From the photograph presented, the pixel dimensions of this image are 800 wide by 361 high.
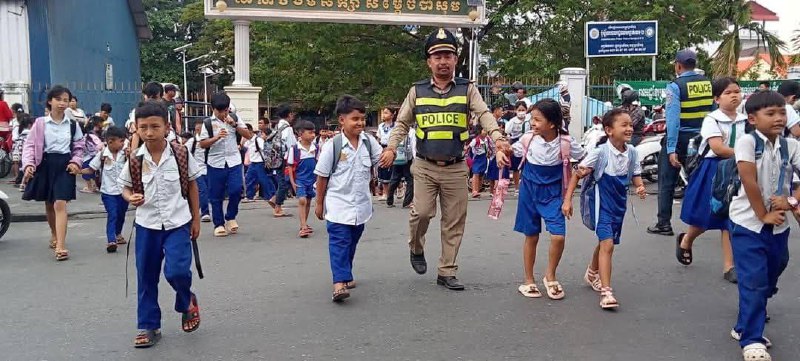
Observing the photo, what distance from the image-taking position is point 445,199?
19.1 ft

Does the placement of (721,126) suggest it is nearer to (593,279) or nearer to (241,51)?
(593,279)

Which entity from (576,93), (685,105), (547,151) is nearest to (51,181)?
(547,151)

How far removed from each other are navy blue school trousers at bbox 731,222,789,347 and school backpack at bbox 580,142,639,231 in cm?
136

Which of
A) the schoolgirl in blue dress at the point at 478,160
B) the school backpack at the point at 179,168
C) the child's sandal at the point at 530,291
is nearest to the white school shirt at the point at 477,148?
the schoolgirl in blue dress at the point at 478,160

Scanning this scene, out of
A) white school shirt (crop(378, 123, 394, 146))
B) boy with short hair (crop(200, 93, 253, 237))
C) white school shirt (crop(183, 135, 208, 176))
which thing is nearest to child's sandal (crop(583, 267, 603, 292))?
boy with short hair (crop(200, 93, 253, 237))

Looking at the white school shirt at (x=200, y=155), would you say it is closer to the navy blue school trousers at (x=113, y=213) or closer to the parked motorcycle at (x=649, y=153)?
the navy blue school trousers at (x=113, y=213)

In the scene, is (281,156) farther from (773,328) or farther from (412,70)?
(412,70)

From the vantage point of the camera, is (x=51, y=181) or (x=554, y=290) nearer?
(x=554, y=290)

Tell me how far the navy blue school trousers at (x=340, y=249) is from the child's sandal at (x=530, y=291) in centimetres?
133

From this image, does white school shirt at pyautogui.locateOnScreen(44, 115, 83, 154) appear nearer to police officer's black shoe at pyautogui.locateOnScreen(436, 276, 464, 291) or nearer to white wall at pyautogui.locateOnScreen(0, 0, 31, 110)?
police officer's black shoe at pyautogui.locateOnScreen(436, 276, 464, 291)

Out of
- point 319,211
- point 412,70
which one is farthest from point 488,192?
point 412,70

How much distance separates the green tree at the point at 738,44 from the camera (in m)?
17.3

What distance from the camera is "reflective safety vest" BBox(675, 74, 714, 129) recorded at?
23.4 feet

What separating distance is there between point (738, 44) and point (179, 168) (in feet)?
52.8
